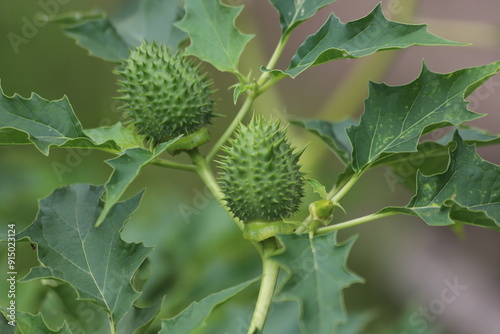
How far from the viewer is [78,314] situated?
1.28 metres

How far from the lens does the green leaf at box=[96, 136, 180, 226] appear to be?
2.89ft

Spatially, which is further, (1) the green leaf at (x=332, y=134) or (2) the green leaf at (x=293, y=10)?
(1) the green leaf at (x=332, y=134)

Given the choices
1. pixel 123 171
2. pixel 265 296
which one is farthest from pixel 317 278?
pixel 123 171

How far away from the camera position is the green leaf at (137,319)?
3.54 ft

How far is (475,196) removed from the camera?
106cm

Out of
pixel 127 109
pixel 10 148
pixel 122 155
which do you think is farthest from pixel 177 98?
pixel 10 148

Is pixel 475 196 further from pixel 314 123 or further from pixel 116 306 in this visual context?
pixel 116 306

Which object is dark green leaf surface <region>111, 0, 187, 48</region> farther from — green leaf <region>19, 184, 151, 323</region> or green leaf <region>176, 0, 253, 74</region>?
green leaf <region>19, 184, 151, 323</region>

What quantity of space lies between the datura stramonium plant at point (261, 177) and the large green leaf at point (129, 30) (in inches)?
17.5

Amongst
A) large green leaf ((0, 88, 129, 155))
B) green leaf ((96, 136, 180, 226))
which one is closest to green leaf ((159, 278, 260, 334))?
green leaf ((96, 136, 180, 226))

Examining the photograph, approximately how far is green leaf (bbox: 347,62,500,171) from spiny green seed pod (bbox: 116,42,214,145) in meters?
0.29

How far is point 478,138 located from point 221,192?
529 millimetres
